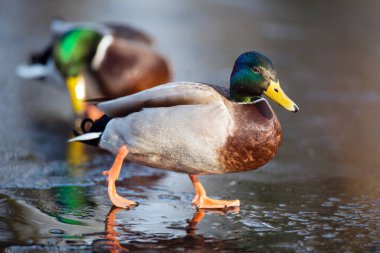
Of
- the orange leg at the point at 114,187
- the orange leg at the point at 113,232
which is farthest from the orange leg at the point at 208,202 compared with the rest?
the orange leg at the point at 113,232

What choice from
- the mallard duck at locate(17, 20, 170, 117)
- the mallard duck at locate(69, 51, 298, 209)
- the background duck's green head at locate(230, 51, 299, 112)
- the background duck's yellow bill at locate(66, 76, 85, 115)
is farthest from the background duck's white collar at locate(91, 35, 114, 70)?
the background duck's green head at locate(230, 51, 299, 112)

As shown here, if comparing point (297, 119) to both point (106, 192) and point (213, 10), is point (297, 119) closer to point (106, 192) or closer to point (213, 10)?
point (106, 192)

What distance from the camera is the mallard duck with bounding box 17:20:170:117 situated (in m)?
7.59

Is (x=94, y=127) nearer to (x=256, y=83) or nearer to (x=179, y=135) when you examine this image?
(x=179, y=135)

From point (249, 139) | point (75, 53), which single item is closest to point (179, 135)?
point (249, 139)

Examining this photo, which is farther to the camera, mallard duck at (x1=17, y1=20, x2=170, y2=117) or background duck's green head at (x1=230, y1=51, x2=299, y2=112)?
mallard duck at (x1=17, y1=20, x2=170, y2=117)

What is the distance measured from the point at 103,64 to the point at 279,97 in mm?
3386

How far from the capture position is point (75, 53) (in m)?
7.73

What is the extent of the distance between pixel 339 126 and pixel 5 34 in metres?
5.84

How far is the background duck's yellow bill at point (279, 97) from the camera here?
461 cm

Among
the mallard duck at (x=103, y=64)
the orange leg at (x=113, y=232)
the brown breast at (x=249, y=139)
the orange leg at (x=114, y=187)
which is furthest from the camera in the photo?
the mallard duck at (x=103, y=64)

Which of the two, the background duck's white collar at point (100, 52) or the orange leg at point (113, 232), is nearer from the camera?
the orange leg at point (113, 232)

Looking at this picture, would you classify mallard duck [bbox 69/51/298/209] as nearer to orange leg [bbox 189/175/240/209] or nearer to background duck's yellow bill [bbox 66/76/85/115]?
orange leg [bbox 189/175/240/209]

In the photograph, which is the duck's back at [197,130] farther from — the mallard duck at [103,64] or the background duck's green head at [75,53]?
the background duck's green head at [75,53]
